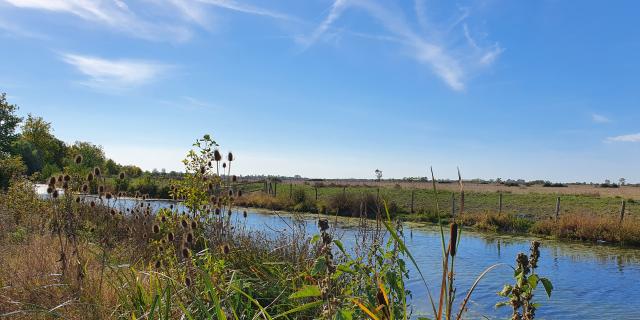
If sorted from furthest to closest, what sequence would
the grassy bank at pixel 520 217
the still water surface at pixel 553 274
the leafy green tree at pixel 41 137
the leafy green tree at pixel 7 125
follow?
the leafy green tree at pixel 41 137 → the leafy green tree at pixel 7 125 → the grassy bank at pixel 520 217 → the still water surface at pixel 553 274

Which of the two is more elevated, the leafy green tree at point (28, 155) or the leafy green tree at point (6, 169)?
the leafy green tree at point (28, 155)

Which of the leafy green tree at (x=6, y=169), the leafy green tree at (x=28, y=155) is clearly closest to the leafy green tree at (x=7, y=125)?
the leafy green tree at (x=28, y=155)

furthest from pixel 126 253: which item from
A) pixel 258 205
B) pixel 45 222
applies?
pixel 258 205

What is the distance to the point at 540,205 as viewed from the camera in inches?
1363

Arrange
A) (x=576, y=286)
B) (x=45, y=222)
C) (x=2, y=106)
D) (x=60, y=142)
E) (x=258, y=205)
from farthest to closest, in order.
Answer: (x=60, y=142) < (x=2, y=106) < (x=258, y=205) < (x=576, y=286) < (x=45, y=222)

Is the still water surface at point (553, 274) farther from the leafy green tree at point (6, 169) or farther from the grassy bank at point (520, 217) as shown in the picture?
the leafy green tree at point (6, 169)

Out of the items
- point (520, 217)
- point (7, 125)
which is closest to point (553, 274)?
point (520, 217)

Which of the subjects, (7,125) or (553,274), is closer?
(553,274)

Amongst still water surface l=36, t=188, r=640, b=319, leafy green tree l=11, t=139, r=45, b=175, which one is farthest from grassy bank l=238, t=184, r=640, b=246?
leafy green tree l=11, t=139, r=45, b=175

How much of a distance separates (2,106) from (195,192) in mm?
42548

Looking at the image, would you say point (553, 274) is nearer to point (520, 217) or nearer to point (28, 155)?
point (520, 217)

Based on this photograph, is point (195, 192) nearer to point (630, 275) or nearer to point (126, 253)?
point (126, 253)

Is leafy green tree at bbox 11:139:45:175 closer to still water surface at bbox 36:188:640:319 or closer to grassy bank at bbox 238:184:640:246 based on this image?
grassy bank at bbox 238:184:640:246

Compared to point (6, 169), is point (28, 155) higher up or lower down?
higher up
